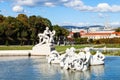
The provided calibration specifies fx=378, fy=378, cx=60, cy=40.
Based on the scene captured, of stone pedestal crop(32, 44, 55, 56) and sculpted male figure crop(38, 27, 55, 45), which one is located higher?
sculpted male figure crop(38, 27, 55, 45)

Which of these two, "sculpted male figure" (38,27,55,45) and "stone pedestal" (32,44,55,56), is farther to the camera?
"sculpted male figure" (38,27,55,45)

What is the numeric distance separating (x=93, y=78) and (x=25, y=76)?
4.29 metres

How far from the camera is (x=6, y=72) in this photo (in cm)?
2580

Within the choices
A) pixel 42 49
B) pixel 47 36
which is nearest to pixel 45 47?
pixel 42 49

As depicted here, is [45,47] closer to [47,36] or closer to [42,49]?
[42,49]

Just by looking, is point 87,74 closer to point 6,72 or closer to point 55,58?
point 6,72

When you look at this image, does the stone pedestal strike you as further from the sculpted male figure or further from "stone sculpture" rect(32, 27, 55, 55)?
the sculpted male figure

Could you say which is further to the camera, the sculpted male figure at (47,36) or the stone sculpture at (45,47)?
the sculpted male figure at (47,36)

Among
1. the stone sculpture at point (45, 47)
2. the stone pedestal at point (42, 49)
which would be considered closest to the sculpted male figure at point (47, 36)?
the stone sculpture at point (45, 47)

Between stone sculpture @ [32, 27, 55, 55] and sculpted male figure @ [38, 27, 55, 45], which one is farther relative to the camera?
sculpted male figure @ [38, 27, 55, 45]

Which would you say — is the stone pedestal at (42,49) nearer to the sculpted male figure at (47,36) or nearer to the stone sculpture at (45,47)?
the stone sculpture at (45,47)

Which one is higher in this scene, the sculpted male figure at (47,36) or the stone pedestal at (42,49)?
the sculpted male figure at (47,36)

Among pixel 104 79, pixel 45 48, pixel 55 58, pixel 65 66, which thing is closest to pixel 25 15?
pixel 45 48

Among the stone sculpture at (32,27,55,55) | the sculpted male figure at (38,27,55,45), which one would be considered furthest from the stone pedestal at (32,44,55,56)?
the sculpted male figure at (38,27,55,45)
